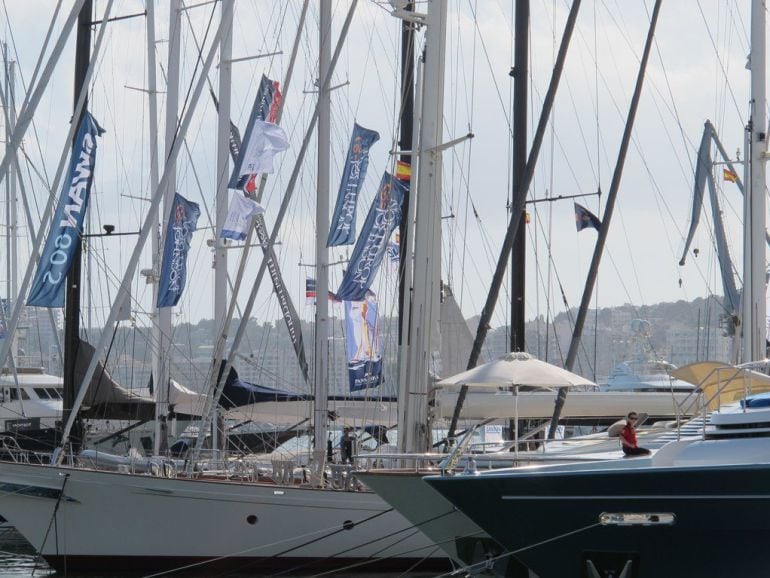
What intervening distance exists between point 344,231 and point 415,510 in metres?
10.6

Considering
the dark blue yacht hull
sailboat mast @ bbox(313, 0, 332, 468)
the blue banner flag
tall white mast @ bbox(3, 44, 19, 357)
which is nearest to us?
the dark blue yacht hull

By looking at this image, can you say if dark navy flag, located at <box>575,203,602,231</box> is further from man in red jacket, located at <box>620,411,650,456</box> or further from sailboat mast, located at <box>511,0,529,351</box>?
man in red jacket, located at <box>620,411,650,456</box>

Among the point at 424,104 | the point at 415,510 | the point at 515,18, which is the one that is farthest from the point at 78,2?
the point at 415,510

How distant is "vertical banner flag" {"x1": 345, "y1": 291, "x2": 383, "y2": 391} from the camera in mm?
35656

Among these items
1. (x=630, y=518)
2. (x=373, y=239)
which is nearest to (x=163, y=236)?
(x=373, y=239)

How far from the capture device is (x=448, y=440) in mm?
22188

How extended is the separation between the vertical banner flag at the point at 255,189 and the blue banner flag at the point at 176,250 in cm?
177

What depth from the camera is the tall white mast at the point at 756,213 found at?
26.2 m

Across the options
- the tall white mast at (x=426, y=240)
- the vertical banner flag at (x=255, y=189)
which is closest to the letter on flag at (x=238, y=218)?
the vertical banner flag at (x=255, y=189)

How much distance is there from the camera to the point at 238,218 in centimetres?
3088

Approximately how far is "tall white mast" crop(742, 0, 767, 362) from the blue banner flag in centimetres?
1316

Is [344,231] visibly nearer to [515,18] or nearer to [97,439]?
[515,18]

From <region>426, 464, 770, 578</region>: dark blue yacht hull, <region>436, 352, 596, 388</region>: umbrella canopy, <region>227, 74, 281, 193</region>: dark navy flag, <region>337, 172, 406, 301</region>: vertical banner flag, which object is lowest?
<region>426, 464, 770, 578</region>: dark blue yacht hull

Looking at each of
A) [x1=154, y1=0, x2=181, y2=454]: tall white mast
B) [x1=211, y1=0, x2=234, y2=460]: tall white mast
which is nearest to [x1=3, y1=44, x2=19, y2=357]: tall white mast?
[x1=154, y1=0, x2=181, y2=454]: tall white mast
